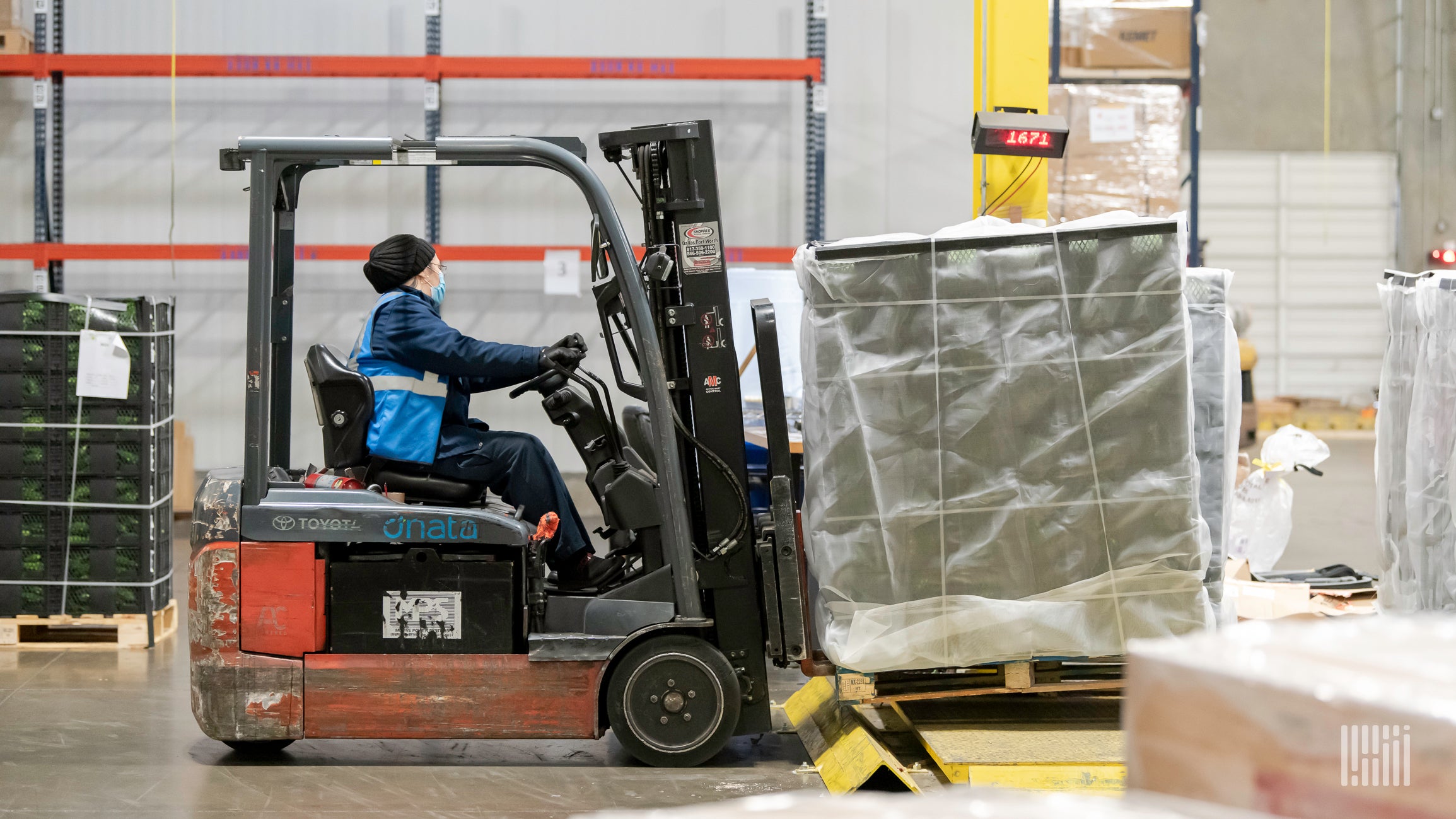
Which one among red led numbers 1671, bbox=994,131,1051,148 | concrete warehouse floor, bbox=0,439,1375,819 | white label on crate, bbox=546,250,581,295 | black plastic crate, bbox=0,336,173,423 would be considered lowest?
concrete warehouse floor, bbox=0,439,1375,819

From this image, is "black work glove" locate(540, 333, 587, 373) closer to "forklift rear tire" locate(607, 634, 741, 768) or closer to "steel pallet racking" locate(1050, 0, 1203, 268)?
"forklift rear tire" locate(607, 634, 741, 768)

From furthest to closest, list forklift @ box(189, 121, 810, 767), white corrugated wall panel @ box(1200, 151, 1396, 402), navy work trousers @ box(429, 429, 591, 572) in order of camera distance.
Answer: white corrugated wall panel @ box(1200, 151, 1396, 402) < navy work trousers @ box(429, 429, 591, 572) < forklift @ box(189, 121, 810, 767)

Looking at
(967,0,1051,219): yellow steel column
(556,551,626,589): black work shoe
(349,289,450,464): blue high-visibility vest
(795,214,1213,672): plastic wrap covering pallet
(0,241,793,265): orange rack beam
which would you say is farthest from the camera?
(0,241,793,265): orange rack beam

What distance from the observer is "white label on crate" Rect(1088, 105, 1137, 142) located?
8328mm

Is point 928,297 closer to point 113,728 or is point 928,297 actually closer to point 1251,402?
point 113,728

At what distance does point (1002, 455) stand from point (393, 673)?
7.11 feet

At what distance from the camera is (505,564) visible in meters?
3.99

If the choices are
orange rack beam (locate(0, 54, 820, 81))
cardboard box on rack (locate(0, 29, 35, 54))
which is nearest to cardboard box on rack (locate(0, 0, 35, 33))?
cardboard box on rack (locate(0, 29, 35, 54))

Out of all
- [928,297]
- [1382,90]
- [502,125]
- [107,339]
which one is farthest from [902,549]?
[1382,90]

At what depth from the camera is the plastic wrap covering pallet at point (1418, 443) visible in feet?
14.4

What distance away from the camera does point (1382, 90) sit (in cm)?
1555

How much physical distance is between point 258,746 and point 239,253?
636 centimetres

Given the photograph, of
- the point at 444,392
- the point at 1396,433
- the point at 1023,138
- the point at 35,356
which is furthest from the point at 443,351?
the point at 1023,138

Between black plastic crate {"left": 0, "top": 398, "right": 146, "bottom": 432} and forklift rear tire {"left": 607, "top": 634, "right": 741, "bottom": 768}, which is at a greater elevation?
black plastic crate {"left": 0, "top": 398, "right": 146, "bottom": 432}
